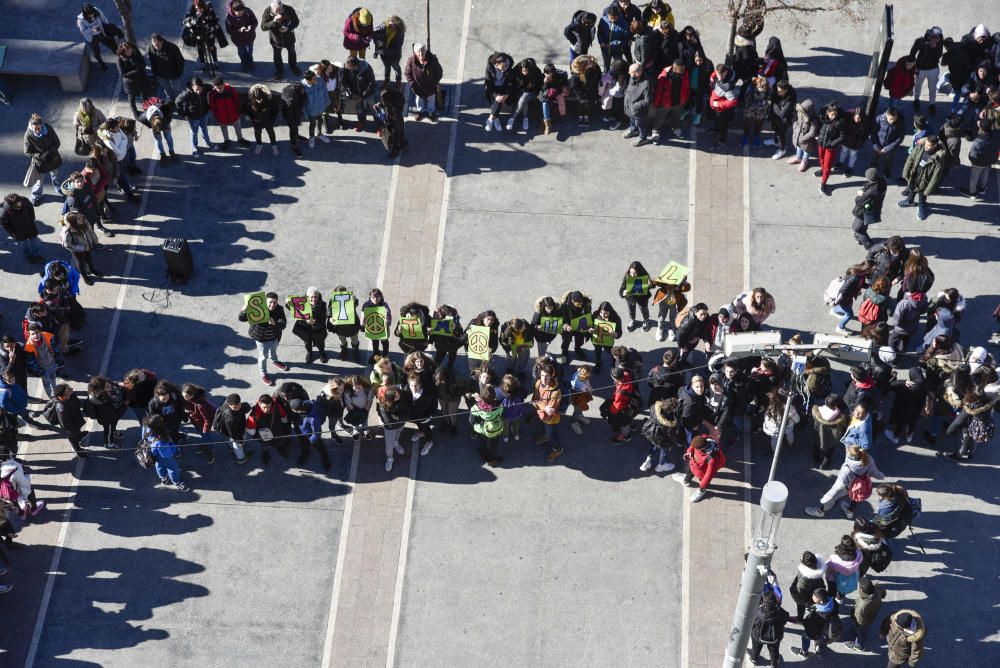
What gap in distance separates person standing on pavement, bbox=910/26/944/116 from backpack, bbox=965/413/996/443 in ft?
23.2

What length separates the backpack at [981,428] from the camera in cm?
2100

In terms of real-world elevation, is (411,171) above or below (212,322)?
above

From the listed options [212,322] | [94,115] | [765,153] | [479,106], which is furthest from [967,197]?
[94,115]

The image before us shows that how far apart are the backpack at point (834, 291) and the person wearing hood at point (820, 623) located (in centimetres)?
505

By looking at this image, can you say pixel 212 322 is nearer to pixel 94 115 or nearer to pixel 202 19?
pixel 94 115

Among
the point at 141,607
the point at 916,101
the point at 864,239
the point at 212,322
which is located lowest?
the point at 141,607

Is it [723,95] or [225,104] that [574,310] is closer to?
[723,95]

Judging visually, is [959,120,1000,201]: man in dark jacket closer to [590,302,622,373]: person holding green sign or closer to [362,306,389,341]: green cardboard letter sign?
[590,302,622,373]: person holding green sign

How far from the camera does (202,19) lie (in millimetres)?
25750

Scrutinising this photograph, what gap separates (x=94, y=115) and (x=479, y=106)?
6.38 m

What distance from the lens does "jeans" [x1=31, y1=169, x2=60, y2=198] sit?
24641 millimetres

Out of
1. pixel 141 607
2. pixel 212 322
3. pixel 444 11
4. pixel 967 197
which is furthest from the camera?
pixel 444 11

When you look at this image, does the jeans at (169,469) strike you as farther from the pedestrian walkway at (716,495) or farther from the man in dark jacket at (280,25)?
the man in dark jacket at (280,25)

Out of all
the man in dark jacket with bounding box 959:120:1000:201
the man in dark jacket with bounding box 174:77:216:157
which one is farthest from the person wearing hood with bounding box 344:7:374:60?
the man in dark jacket with bounding box 959:120:1000:201
